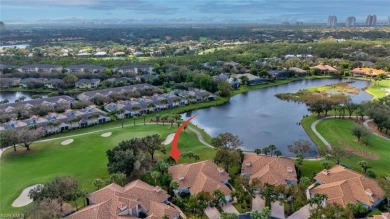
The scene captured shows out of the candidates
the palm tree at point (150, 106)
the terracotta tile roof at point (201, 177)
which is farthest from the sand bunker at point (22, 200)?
the palm tree at point (150, 106)

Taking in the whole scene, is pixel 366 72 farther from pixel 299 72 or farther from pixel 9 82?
pixel 9 82

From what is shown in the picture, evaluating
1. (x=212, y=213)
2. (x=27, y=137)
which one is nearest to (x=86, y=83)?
(x=27, y=137)

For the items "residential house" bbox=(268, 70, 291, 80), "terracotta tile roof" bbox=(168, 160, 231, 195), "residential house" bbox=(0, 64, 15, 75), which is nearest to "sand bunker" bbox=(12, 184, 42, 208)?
"terracotta tile roof" bbox=(168, 160, 231, 195)

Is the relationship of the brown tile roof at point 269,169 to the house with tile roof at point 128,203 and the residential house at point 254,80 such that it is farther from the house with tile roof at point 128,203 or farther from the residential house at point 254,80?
the residential house at point 254,80

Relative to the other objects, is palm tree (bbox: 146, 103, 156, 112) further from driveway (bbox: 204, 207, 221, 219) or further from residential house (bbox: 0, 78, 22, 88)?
residential house (bbox: 0, 78, 22, 88)

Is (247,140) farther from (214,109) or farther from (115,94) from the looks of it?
(115,94)

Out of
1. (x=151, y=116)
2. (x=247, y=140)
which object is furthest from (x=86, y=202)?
(x=151, y=116)
